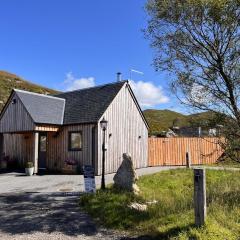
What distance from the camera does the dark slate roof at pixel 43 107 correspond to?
25106 millimetres

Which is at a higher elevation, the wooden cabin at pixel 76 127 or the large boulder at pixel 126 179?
the wooden cabin at pixel 76 127

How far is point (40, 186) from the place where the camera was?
60.4 feet

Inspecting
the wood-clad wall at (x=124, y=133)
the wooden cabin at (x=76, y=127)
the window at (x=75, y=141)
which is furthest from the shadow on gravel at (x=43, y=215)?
the window at (x=75, y=141)

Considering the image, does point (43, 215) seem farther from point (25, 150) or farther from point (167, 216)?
point (25, 150)

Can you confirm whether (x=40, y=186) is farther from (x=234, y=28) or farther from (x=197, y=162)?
(x=197, y=162)

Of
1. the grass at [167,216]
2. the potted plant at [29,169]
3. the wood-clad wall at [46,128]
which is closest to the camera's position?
the grass at [167,216]

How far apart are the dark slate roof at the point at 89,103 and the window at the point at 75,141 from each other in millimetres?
843

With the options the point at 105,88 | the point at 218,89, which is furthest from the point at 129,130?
the point at 218,89

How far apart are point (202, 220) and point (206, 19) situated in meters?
6.74

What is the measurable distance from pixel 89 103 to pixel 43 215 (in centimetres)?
1511

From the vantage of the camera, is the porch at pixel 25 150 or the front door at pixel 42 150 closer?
the porch at pixel 25 150

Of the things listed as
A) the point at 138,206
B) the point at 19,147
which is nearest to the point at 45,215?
the point at 138,206

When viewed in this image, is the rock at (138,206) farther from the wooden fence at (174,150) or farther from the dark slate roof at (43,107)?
the wooden fence at (174,150)

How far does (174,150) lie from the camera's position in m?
31.8
